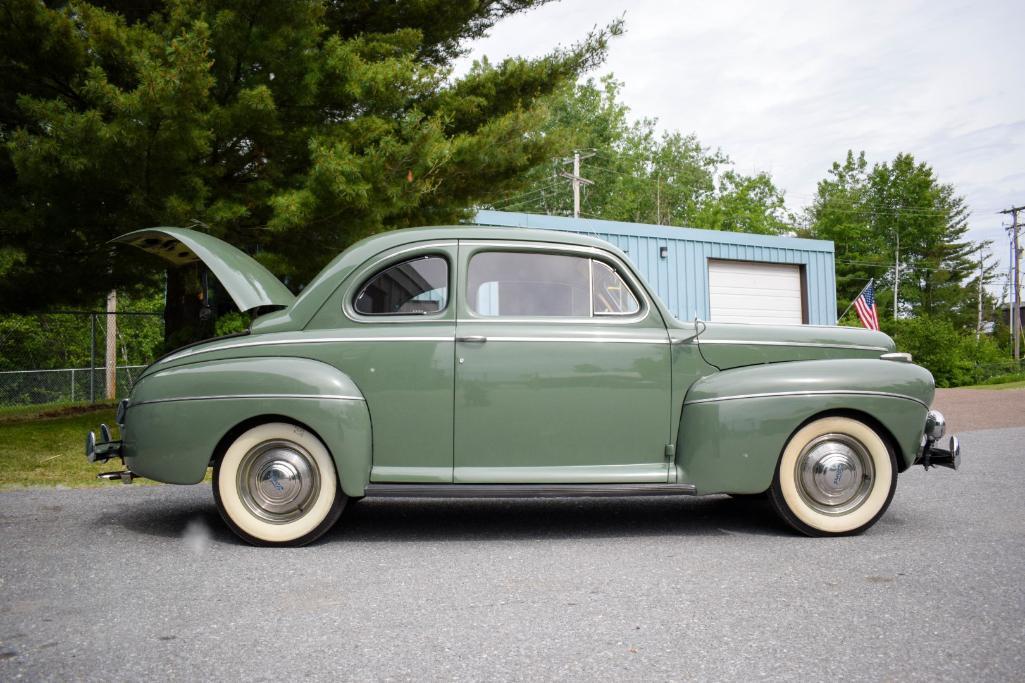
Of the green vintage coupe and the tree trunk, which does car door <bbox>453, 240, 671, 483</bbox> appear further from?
the tree trunk

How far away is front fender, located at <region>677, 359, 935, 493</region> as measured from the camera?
4621mm

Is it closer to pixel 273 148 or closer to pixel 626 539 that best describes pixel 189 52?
pixel 273 148

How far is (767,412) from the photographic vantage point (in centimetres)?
463

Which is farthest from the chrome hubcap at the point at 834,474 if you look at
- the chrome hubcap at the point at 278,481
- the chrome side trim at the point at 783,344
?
the chrome hubcap at the point at 278,481

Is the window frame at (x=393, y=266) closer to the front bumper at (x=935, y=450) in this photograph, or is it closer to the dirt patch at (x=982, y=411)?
the front bumper at (x=935, y=450)

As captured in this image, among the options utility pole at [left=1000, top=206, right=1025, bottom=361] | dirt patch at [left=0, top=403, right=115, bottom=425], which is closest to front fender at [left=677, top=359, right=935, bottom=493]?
dirt patch at [left=0, top=403, right=115, bottom=425]

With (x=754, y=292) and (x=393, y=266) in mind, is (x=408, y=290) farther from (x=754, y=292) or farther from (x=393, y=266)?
(x=754, y=292)

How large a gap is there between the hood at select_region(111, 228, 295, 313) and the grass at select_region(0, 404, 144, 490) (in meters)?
3.00

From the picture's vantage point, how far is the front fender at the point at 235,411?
14.8 ft

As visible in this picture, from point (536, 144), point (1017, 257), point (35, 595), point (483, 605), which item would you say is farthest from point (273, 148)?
point (1017, 257)

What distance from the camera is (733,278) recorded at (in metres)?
18.5

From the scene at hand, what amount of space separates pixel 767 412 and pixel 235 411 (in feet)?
9.98

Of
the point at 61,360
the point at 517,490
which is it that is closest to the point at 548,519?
the point at 517,490

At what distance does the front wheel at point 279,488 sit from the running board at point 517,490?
0.95ft
